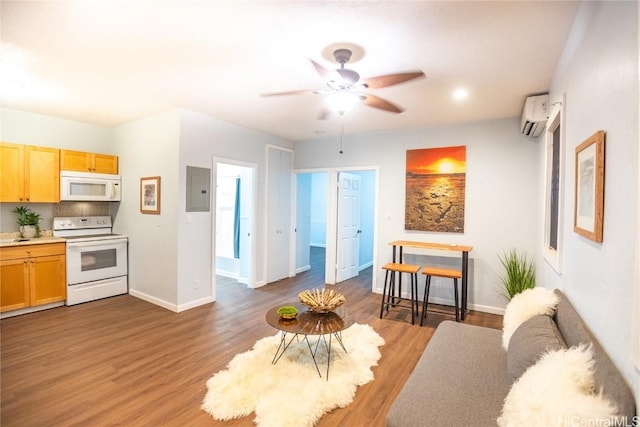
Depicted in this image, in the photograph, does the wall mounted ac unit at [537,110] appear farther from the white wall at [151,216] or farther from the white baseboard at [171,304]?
the white baseboard at [171,304]

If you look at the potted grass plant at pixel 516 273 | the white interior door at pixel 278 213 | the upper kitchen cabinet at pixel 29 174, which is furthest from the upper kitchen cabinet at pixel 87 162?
the potted grass plant at pixel 516 273

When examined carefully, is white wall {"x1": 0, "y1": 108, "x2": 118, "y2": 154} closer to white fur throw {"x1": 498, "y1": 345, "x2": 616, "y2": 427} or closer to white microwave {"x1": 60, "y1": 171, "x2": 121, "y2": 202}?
white microwave {"x1": 60, "y1": 171, "x2": 121, "y2": 202}

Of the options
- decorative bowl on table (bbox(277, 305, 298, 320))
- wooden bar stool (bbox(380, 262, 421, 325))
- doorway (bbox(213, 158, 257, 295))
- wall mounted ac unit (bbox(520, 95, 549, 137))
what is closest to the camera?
decorative bowl on table (bbox(277, 305, 298, 320))

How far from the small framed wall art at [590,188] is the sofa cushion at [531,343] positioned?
52 cm

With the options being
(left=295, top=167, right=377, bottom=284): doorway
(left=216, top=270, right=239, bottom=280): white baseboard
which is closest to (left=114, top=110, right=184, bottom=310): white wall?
(left=216, top=270, right=239, bottom=280): white baseboard

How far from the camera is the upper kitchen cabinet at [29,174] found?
393 cm

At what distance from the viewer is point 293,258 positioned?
6.04 metres

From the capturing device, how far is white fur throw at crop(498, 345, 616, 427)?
40.9 inches

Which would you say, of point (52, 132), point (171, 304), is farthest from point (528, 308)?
point (52, 132)

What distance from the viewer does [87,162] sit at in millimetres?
4656

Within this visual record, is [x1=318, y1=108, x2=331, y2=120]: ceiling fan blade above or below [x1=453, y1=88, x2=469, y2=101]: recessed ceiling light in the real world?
below

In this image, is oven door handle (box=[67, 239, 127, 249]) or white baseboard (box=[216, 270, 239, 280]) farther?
white baseboard (box=[216, 270, 239, 280])

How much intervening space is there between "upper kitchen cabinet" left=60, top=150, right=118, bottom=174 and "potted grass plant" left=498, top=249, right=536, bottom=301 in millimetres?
5844

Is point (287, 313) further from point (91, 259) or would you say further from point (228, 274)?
point (228, 274)
